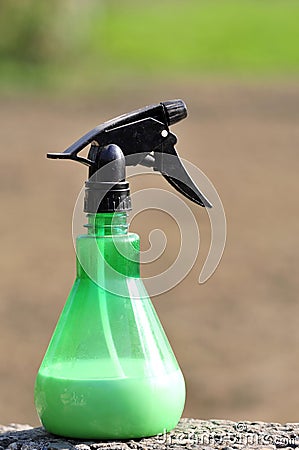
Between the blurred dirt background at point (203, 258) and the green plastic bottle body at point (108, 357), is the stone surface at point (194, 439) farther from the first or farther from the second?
the blurred dirt background at point (203, 258)

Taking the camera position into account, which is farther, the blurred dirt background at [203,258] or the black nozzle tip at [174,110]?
the blurred dirt background at [203,258]

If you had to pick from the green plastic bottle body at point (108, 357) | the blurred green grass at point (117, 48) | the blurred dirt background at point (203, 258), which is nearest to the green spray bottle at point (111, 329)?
the green plastic bottle body at point (108, 357)

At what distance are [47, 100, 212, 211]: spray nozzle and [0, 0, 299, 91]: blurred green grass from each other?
12.9 meters

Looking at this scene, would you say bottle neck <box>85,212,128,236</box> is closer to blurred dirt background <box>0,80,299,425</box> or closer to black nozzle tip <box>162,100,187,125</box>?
→ black nozzle tip <box>162,100,187,125</box>

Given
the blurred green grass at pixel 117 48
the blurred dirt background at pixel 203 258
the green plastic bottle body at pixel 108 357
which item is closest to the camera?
the green plastic bottle body at pixel 108 357

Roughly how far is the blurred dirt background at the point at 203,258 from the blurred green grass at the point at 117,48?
149 inches

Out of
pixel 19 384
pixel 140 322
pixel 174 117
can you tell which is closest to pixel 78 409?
pixel 140 322

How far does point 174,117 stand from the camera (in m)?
1.47

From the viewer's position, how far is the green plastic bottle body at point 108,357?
140cm

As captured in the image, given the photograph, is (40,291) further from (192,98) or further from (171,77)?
(171,77)

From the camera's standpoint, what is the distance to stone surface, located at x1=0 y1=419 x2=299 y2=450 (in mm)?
1438

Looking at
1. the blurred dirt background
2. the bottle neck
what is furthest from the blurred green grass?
the bottle neck

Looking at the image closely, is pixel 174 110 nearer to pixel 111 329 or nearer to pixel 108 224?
pixel 108 224

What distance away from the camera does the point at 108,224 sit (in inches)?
56.2
